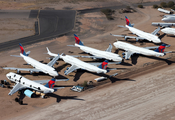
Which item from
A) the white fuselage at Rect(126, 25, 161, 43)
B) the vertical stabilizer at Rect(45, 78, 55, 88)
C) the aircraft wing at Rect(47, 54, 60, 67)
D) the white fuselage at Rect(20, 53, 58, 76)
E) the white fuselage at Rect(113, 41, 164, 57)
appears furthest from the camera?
the white fuselage at Rect(126, 25, 161, 43)

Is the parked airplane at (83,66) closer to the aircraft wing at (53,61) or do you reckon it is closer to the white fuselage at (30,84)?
the aircraft wing at (53,61)

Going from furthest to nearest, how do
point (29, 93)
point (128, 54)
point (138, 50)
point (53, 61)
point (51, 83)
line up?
point (128, 54) → point (138, 50) → point (53, 61) → point (29, 93) → point (51, 83)

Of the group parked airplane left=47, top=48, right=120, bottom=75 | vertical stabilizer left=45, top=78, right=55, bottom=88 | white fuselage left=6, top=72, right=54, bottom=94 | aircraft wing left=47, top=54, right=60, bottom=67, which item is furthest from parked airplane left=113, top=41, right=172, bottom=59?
white fuselage left=6, top=72, right=54, bottom=94

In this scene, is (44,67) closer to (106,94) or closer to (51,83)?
(51,83)

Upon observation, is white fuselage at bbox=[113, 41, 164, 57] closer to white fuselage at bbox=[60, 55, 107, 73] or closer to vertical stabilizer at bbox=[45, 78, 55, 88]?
white fuselage at bbox=[60, 55, 107, 73]

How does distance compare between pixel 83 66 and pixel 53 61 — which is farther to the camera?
pixel 53 61

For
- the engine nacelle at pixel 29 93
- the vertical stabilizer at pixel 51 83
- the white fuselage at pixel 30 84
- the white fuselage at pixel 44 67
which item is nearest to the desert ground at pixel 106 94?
the engine nacelle at pixel 29 93

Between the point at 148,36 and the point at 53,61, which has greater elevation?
the point at 148,36

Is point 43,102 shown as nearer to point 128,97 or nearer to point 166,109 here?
point 128,97

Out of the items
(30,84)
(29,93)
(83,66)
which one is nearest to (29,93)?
(29,93)

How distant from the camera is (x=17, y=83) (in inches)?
2904

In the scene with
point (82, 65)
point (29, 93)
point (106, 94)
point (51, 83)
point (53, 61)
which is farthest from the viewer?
point (53, 61)

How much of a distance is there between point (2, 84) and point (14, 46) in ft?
122

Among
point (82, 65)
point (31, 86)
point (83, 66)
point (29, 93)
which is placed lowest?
point (29, 93)
